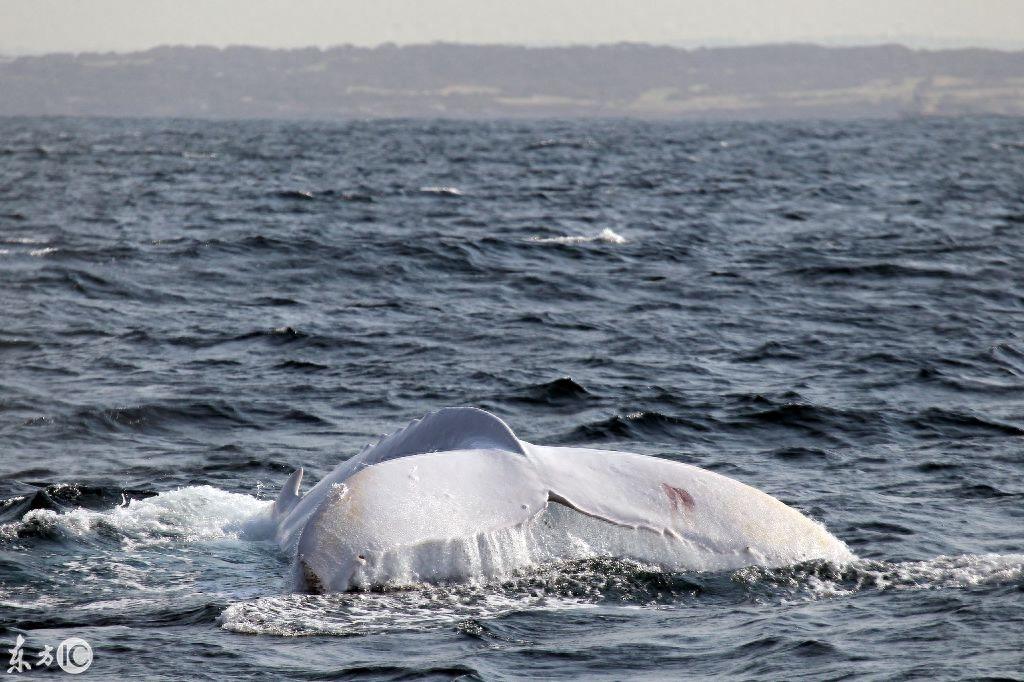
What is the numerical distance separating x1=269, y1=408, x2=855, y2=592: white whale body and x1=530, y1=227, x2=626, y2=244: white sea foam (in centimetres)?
2031

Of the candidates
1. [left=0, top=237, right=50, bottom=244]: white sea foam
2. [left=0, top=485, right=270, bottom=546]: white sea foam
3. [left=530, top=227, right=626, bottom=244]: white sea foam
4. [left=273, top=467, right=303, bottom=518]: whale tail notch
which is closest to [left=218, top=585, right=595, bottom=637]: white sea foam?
[left=273, top=467, right=303, bottom=518]: whale tail notch

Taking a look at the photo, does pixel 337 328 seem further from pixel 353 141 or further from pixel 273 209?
pixel 353 141

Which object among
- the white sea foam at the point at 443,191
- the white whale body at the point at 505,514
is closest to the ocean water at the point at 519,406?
the white whale body at the point at 505,514

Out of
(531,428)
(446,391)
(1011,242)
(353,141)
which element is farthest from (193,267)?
(353,141)

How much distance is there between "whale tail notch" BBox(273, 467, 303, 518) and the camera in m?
8.64

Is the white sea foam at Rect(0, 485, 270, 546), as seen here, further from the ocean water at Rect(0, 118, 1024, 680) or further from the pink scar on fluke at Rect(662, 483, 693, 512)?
the pink scar on fluke at Rect(662, 483, 693, 512)

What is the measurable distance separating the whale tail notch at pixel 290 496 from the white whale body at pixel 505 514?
1.32 ft

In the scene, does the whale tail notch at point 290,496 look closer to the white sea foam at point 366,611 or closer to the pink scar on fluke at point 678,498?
the white sea foam at point 366,611

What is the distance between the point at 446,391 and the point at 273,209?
21.9 metres

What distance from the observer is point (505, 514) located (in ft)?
23.4

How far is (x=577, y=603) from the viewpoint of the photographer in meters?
7.80

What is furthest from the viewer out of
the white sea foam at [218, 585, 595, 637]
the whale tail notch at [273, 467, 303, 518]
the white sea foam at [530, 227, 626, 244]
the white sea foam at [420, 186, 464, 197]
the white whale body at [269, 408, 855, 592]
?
the white sea foam at [420, 186, 464, 197]

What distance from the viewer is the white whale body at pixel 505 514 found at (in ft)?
22.9

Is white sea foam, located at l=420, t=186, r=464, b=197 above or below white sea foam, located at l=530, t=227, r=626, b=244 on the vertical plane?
above
